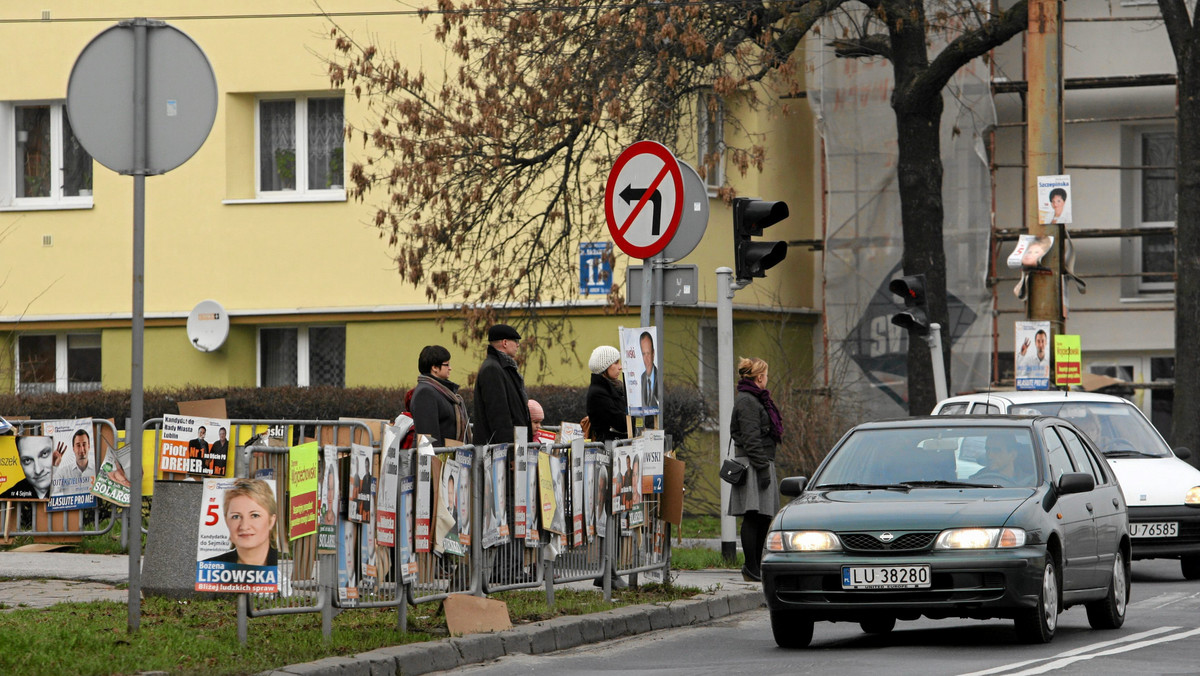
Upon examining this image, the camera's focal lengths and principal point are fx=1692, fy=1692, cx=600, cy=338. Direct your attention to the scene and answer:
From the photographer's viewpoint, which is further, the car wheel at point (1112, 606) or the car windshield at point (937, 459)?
Result: the car wheel at point (1112, 606)

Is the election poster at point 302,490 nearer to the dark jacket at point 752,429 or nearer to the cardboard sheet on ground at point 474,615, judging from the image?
the cardboard sheet on ground at point 474,615

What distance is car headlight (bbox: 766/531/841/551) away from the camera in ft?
31.8

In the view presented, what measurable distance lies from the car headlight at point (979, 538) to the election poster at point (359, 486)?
10.4 ft

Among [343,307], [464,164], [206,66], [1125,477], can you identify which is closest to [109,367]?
[343,307]

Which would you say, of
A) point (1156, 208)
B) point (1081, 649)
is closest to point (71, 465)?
point (1081, 649)

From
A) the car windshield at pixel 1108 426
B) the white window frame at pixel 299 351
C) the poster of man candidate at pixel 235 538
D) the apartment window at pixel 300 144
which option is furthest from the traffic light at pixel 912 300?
the poster of man candidate at pixel 235 538

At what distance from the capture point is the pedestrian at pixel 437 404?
11719 millimetres

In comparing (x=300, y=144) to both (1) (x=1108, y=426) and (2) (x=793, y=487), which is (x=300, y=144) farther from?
(2) (x=793, y=487)

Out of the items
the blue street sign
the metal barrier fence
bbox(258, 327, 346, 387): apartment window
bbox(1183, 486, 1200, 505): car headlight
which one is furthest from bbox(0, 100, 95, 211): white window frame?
bbox(1183, 486, 1200, 505): car headlight

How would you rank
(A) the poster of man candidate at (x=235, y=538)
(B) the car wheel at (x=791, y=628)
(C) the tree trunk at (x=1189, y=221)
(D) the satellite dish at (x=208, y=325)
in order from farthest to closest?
(D) the satellite dish at (x=208, y=325), (C) the tree trunk at (x=1189, y=221), (B) the car wheel at (x=791, y=628), (A) the poster of man candidate at (x=235, y=538)

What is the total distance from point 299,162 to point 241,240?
4.56ft

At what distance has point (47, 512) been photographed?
1421 centimetres

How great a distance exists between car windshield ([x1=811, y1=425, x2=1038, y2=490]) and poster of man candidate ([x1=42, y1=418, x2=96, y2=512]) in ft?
22.0

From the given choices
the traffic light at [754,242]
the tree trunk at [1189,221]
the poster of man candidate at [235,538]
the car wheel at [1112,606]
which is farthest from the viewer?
the tree trunk at [1189,221]
